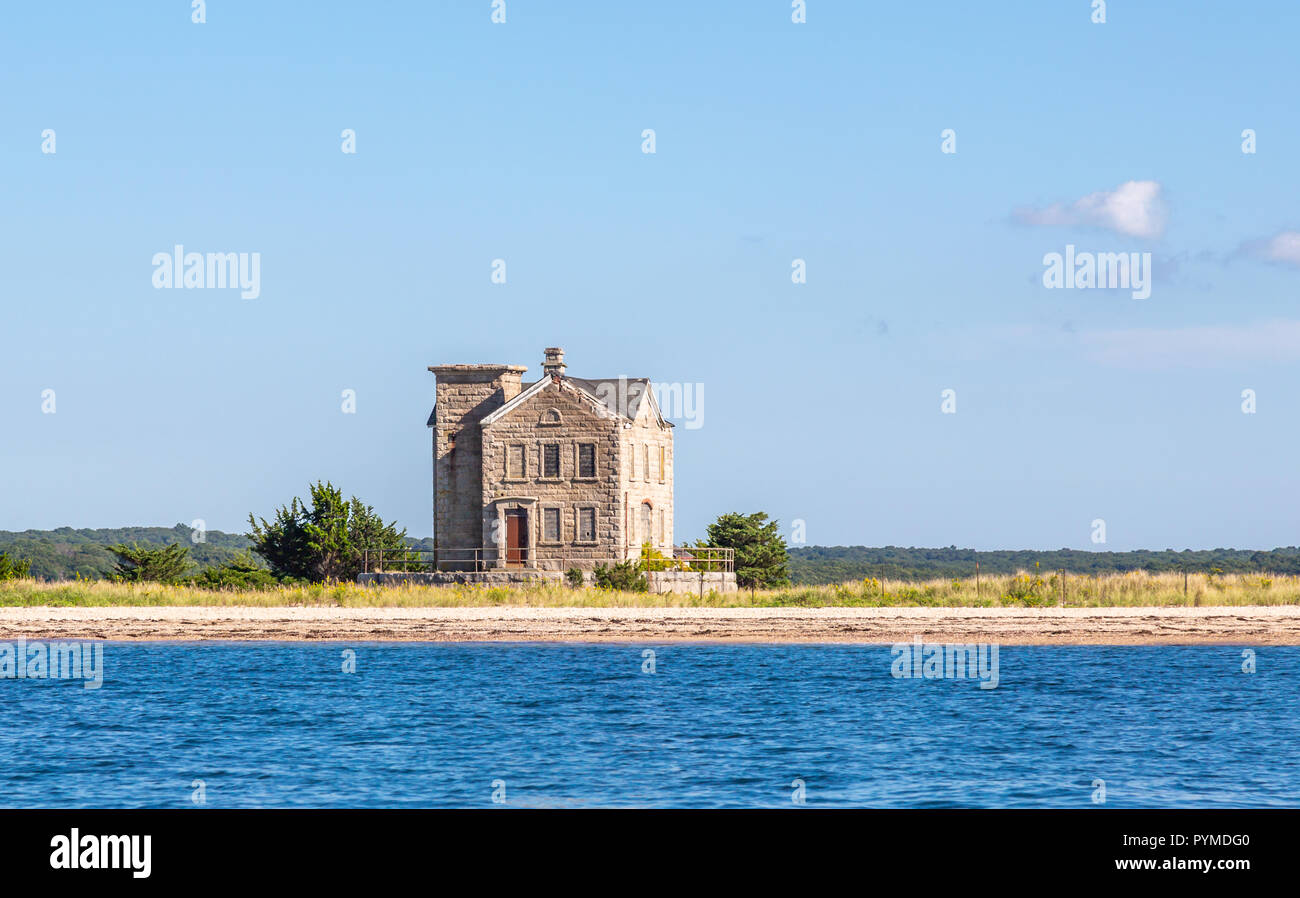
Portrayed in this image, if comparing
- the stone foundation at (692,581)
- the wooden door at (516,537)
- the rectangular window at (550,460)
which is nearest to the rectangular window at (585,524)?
the rectangular window at (550,460)

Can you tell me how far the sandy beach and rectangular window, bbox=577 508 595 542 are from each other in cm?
952

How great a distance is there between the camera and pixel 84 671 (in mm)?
44594

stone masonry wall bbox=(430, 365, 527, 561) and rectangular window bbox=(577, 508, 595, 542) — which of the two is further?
stone masonry wall bbox=(430, 365, 527, 561)

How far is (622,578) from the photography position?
190 ft

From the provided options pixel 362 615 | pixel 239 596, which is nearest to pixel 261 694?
pixel 362 615

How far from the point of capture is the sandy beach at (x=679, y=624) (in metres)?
47.1

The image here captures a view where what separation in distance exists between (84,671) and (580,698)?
17582 mm

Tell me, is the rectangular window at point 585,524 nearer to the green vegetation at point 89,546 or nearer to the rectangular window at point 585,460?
the rectangular window at point 585,460

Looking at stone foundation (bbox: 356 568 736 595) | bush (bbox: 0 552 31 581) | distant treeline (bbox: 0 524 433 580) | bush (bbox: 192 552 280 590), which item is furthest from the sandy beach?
distant treeline (bbox: 0 524 433 580)

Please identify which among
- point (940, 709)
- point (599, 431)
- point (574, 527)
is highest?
point (599, 431)

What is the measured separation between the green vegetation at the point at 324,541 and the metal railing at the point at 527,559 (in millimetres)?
393

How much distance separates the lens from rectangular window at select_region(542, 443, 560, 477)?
2442 inches

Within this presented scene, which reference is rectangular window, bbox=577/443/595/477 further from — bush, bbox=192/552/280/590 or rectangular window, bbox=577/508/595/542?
bush, bbox=192/552/280/590
